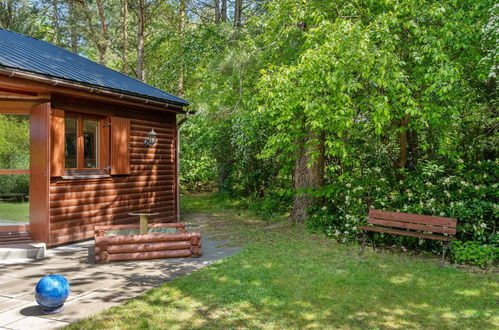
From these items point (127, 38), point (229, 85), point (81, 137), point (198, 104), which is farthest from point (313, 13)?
point (127, 38)

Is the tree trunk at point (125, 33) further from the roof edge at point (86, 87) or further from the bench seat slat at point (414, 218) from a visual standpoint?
the bench seat slat at point (414, 218)

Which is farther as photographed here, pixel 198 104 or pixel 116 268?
pixel 198 104

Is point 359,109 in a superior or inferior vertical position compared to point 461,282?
superior

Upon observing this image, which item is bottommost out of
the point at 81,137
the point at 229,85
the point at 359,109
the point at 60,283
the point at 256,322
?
the point at 256,322

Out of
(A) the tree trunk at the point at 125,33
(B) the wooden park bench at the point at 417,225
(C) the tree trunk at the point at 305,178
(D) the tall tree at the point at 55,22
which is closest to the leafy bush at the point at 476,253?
(B) the wooden park bench at the point at 417,225

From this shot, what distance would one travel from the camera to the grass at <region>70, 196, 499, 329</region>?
3.72 metres

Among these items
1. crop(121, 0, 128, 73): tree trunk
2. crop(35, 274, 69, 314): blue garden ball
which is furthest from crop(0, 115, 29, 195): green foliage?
crop(121, 0, 128, 73): tree trunk

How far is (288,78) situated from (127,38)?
48.4 ft

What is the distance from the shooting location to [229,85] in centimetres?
876

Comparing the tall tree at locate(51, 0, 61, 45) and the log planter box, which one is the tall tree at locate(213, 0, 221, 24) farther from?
the log planter box

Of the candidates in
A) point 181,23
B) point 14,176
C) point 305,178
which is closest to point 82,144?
point 14,176

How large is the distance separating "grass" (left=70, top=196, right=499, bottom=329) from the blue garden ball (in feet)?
1.20

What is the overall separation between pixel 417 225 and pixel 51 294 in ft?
16.7

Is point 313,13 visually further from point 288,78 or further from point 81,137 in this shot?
point 81,137
